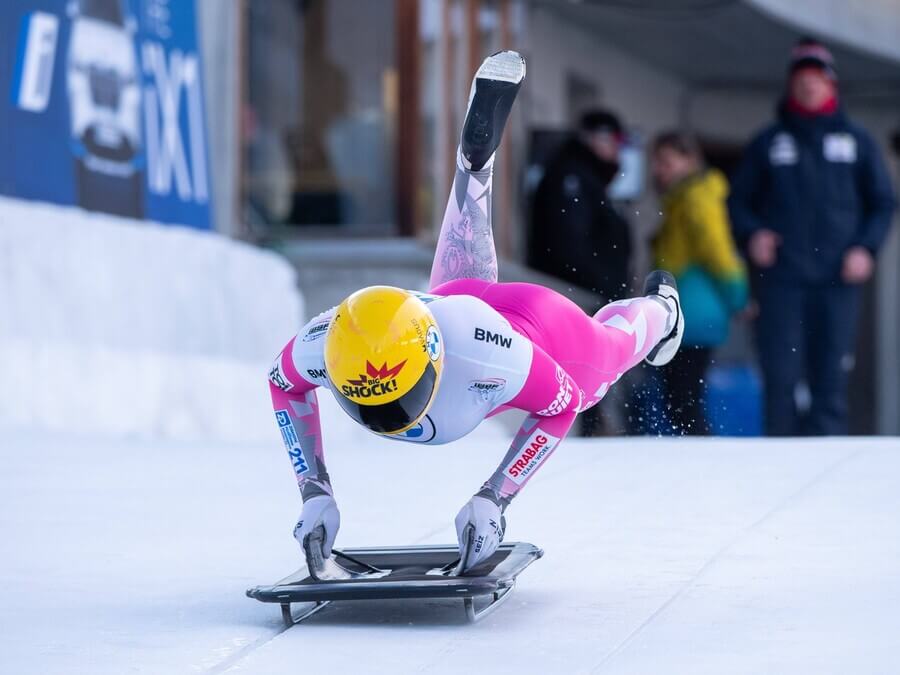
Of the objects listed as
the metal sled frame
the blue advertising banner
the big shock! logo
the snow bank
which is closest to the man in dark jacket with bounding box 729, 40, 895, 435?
the snow bank

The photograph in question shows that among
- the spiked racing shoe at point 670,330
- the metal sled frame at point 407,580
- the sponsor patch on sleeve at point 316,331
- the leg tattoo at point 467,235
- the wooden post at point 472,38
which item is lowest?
Answer: the metal sled frame at point 407,580

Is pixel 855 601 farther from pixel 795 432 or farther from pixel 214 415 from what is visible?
pixel 214 415

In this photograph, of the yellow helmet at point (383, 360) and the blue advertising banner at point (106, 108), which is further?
the blue advertising banner at point (106, 108)

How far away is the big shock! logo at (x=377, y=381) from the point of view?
3764mm

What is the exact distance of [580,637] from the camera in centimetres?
379

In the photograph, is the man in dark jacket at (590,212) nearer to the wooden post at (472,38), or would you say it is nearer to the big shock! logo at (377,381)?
the wooden post at (472,38)

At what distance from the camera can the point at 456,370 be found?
4043 millimetres

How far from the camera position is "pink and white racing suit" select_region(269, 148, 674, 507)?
405cm

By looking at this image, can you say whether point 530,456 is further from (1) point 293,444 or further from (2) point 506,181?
(2) point 506,181

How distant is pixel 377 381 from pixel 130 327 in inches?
205

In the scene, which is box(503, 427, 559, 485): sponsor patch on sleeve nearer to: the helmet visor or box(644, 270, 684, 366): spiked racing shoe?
the helmet visor

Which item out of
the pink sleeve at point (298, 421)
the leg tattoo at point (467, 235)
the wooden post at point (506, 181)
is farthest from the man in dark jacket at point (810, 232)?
the wooden post at point (506, 181)

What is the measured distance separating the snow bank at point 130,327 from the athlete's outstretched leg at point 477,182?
10.3ft

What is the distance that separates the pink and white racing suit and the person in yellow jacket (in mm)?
3809
